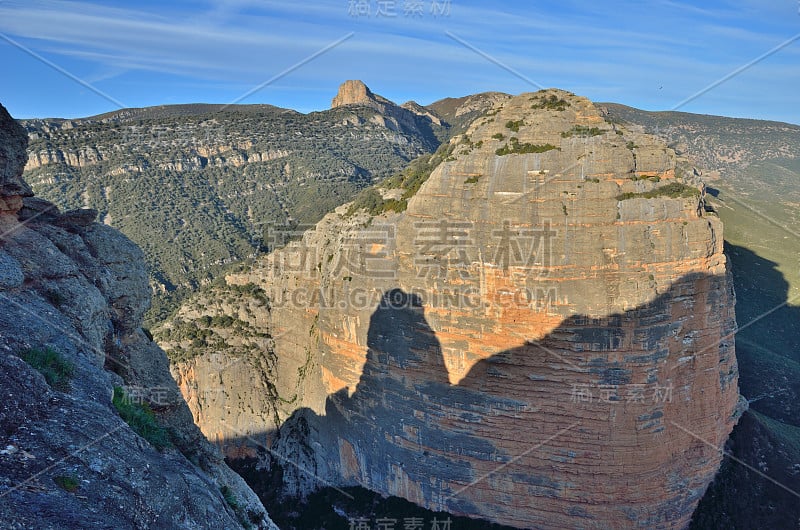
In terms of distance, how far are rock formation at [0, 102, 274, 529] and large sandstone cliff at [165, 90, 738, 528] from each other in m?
11.5

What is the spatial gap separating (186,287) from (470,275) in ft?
103

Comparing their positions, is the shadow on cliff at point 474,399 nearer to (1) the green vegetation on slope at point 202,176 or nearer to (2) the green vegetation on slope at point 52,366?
(2) the green vegetation on slope at point 52,366

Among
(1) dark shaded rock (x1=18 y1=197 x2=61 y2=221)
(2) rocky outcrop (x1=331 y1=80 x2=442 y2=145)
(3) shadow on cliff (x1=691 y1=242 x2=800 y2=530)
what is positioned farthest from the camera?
(2) rocky outcrop (x1=331 y1=80 x2=442 y2=145)

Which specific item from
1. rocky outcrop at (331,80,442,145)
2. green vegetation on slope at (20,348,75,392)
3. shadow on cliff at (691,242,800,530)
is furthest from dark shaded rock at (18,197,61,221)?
rocky outcrop at (331,80,442,145)

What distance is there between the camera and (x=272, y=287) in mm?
32344

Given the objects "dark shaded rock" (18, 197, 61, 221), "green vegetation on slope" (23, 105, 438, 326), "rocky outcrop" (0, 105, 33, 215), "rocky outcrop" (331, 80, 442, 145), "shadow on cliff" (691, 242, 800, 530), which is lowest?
"shadow on cliff" (691, 242, 800, 530)

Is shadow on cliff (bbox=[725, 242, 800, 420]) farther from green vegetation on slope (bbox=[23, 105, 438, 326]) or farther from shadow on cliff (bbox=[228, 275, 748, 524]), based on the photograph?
green vegetation on slope (bbox=[23, 105, 438, 326])

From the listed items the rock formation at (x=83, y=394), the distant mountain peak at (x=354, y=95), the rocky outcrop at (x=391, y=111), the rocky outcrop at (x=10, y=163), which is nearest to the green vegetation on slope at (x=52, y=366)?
the rock formation at (x=83, y=394)

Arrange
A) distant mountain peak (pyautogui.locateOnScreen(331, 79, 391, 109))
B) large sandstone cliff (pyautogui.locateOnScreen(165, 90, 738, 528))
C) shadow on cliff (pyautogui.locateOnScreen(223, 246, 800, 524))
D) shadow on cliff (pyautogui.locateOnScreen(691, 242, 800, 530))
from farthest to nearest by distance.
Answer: distant mountain peak (pyautogui.locateOnScreen(331, 79, 391, 109))
shadow on cliff (pyautogui.locateOnScreen(691, 242, 800, 530))
shadow on cliff (pyautogui.locateOnScreen(223, 246, 800, 524))
large sandstone cliff (pyautogui.locateOnScreen(165, 90, 738, 528))

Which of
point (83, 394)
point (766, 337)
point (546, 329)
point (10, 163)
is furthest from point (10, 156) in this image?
point (766, 337)

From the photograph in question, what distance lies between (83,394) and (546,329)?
51.6 ft

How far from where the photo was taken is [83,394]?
21.2ft

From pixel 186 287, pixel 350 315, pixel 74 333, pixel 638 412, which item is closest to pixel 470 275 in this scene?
pixel 350 315

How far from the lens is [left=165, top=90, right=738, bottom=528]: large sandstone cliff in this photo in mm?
18312
